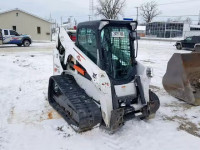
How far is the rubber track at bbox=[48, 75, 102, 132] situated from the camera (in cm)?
388

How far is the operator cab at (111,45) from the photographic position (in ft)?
13.8

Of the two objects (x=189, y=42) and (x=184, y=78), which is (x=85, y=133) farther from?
(x=189, y=42)

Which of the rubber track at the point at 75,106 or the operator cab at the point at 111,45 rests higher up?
the operator cab at the point at 111,45

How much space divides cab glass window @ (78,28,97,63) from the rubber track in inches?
31.5

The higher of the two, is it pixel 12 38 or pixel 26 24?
pixel 26 24

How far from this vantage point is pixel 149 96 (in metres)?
4.81

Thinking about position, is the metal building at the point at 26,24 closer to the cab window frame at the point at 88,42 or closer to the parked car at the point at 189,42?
the parked car at the point at 189,42

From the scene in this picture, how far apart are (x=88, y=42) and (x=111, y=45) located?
539 millimetres

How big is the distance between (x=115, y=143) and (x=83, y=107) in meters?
0.88

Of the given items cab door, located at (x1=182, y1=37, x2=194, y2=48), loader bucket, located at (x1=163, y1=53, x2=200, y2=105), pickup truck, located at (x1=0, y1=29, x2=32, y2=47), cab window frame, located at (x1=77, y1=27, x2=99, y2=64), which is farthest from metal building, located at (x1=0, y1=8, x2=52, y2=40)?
loader bucket, located at (x1=163, y1=53, x2=200, y2=105)

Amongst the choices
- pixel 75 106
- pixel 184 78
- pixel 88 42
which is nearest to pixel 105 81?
pixel 75 106

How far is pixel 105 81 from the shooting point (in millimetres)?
3865

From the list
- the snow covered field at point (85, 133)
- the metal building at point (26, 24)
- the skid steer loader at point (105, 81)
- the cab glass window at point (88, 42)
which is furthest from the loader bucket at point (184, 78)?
the metal building at point (26, 24)

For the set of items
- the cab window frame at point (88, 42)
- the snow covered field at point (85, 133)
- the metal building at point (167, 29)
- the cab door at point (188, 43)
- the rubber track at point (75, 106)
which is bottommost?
the snow covered field at point (85, 133)
